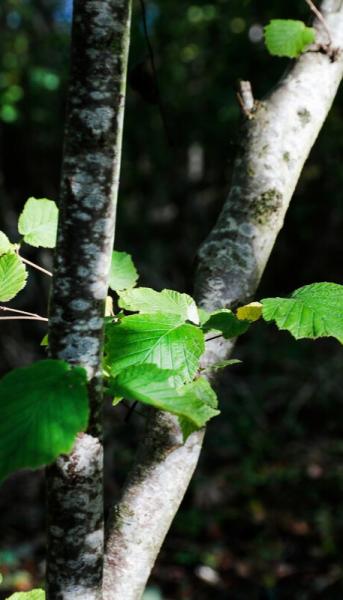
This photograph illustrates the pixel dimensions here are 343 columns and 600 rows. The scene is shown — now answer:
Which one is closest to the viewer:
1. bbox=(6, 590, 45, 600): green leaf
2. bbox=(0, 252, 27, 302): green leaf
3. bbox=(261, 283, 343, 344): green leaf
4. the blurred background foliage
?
bbox=(261, 283, 343, 344): green leaf

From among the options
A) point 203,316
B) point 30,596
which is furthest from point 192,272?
point 30,596

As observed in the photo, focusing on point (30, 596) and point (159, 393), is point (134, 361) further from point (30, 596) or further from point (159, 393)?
point (30, 596)

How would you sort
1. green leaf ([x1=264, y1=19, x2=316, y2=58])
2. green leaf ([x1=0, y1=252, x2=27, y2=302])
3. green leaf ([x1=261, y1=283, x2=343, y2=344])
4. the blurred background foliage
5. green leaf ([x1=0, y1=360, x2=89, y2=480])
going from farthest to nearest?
the blurred background foliage, green leaf ([x1=264, y1=19, x2=316, y2=58]), green leaf ([x1=0, y1=252, x2=27, y2=302]), green leaf ([x1=261, y1=283, x2=343, y2=344]), green leaf ([x1=0, y1=360, x2=89, y2=480])

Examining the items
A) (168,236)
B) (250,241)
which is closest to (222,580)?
(250,241)

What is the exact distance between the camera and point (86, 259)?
84 centimetres

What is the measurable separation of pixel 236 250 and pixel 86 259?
503 mm

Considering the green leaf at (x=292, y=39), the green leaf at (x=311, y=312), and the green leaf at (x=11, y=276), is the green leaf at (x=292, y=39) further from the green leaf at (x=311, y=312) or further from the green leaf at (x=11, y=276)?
the green leaf at (x=11, y=276)

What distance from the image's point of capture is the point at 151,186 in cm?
888

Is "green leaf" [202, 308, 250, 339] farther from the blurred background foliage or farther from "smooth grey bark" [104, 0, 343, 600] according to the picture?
the blurred background foliage

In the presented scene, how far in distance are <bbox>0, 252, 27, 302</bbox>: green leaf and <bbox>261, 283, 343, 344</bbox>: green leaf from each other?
489 mm

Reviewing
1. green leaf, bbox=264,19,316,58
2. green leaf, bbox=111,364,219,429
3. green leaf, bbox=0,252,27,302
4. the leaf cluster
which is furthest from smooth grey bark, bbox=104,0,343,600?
green leaf, bbox=0,252,27,302

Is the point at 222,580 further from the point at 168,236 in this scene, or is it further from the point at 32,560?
the point at 168,236

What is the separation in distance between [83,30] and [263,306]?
56 cm

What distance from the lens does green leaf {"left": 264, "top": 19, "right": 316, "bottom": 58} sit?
1.31 meters
